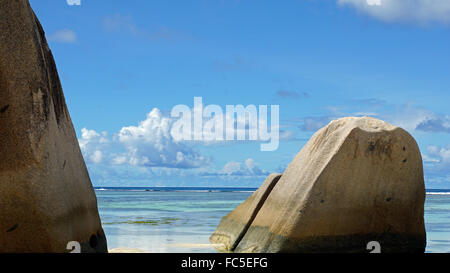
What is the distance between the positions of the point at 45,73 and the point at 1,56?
2.25 feet

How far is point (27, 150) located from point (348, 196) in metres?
5.80

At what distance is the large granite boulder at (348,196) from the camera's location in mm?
10055

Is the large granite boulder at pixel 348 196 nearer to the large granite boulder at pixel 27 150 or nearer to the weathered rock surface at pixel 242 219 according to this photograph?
the weathered rock surface at pixel 242 219

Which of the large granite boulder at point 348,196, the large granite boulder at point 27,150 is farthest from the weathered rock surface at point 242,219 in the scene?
the large granite boulder at point 27,150

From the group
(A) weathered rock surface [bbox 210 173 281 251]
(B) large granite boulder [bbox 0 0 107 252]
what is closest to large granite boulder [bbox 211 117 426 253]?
(A) weathered rock surface [bbox 210 173 281 251]

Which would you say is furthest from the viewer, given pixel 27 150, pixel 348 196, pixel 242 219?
pixel 242 219

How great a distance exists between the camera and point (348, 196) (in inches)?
404

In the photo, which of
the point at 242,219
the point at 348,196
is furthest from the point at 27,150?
the point at 242,219

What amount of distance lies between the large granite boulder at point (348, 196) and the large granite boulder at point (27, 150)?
4.20m

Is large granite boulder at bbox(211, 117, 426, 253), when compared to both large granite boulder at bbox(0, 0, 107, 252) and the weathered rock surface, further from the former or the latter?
large granite boulder at bbox(0, 0, 107, 252)

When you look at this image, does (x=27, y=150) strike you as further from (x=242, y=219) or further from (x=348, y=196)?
(x=242, y=219)

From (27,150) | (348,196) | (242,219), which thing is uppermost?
(27,150)

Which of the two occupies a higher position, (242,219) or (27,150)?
(27,150)
